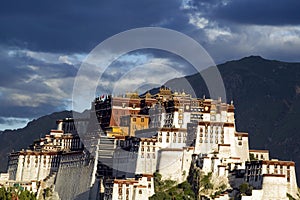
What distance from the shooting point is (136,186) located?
9744 centimetres

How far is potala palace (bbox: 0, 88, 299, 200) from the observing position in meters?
96.1

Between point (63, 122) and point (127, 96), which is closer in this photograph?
point (127, 96)

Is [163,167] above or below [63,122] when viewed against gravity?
below

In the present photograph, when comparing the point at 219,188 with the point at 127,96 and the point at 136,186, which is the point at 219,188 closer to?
the point at 136,186

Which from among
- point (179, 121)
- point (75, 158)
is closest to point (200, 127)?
point (179, 121)

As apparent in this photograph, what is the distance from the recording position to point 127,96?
119 m

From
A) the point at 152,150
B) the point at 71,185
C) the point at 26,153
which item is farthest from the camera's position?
the point at 26,153

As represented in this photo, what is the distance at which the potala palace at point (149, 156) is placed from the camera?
96.1m

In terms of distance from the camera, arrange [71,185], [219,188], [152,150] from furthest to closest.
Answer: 1. [71,185]
2. [152,150]
3. [219,188]

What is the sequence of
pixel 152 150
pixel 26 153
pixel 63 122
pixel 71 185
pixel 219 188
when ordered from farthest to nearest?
pixel 63 122 → pixel 26 153 → pixel 71 185 → pixel 152 150 → pixel 219 188

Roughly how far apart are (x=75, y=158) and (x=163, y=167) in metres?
16.4

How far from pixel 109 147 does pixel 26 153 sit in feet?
66.4

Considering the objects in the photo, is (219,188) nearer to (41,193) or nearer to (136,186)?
(136,186)

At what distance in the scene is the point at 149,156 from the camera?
339 feet
